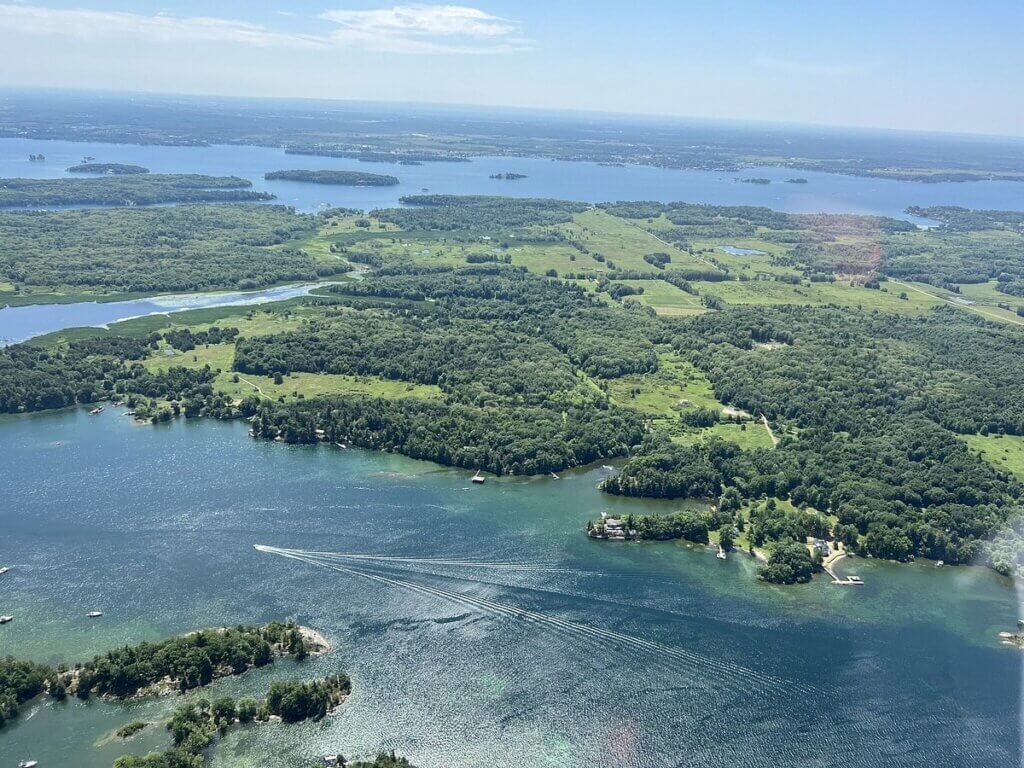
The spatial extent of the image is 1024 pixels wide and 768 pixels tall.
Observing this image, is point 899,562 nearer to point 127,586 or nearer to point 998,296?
point 127,586

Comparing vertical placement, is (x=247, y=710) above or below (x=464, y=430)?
below

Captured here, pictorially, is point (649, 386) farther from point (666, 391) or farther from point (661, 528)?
point (661, 528)

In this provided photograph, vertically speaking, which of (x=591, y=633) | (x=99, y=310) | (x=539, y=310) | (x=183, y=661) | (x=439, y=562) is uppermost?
(x=539, y=310)

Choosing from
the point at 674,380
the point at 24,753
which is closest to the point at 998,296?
the point at 674,380

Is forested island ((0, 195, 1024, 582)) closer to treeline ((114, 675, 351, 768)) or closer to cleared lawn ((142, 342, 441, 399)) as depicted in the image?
cleared lawn ((142, 342, 441, 399))

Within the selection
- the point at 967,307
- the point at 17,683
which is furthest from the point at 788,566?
the point at 967,307

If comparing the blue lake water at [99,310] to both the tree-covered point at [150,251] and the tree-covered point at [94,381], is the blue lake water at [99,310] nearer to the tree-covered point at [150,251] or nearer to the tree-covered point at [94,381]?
the tree-covered point at [150,251]
